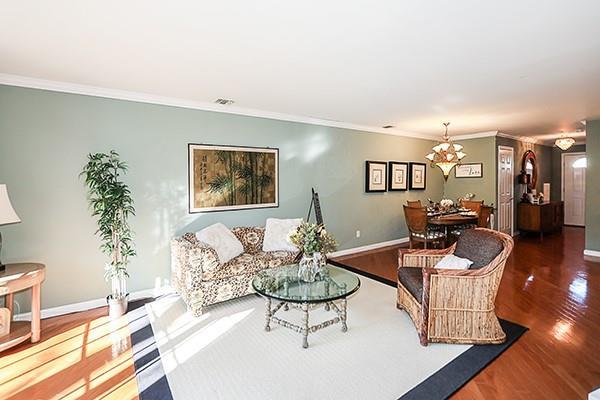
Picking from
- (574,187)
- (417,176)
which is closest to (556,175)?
(574,187)

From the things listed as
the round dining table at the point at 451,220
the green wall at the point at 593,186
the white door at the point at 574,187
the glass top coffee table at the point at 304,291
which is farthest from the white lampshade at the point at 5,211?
the white door at the point at 574,187

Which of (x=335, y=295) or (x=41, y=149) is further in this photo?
(x=41, y=149)

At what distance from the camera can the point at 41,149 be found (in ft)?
10.6

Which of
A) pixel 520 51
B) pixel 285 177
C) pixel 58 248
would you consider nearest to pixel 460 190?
pixel 285 177

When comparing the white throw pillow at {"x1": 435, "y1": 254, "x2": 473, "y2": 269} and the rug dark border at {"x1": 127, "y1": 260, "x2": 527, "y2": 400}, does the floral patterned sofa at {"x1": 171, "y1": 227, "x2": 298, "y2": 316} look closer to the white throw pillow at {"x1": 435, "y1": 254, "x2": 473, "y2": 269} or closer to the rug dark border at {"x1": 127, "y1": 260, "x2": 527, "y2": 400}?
the rug dark border at {"x1": 127, "y1": 260, "x2": 527, "y2": 400}

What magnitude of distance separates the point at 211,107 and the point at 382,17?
9.08ft

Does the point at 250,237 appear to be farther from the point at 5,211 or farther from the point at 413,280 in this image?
the point at 5,211

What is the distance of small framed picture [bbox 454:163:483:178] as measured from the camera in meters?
7.09

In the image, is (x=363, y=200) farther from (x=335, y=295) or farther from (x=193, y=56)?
(x=193, y=56)

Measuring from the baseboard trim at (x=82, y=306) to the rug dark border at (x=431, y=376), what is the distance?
0.77 meters

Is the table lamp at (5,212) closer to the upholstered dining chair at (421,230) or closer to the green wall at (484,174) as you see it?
the upholstered dining chair at (421,230)

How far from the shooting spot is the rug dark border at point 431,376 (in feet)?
6.86

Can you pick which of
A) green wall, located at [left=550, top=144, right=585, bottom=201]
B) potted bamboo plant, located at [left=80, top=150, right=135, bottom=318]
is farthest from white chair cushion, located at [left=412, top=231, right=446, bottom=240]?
green wall, located at [left=550, top=144, right=585, bottom=201]

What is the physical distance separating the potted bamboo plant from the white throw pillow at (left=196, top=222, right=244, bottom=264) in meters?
0.80
